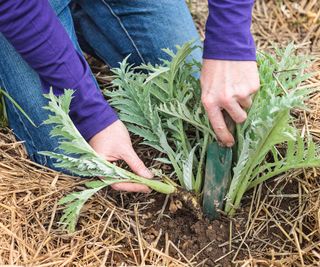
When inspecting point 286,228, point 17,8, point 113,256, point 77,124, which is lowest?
point 286,228

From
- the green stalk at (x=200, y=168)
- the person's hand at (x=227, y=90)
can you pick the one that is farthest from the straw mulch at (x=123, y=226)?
the person's hand at (x=227, y=90)

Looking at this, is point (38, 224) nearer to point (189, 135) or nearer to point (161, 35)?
point (189, 135)

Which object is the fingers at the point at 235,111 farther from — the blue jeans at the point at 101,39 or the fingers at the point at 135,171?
the blue jeans at the point at 101,39

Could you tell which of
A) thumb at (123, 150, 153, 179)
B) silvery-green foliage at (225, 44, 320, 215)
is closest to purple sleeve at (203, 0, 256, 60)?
silvery-green foliage at (225, 44, 320, 215)

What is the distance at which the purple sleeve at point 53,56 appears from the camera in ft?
5.21

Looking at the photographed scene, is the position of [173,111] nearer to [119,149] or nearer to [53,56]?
[119,149]

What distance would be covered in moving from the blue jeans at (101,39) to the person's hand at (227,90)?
53 cm

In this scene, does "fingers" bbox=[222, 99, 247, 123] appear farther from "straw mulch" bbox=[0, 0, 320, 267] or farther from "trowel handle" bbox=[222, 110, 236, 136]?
"straw mulch" bbox=[0, 0, 320, 267]

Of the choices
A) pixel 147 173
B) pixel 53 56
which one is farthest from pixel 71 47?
pixel 147 173

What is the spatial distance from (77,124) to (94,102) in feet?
0.31

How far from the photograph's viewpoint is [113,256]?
5.10ft

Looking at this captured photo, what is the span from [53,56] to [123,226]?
56 cm

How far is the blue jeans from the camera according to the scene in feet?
6.13

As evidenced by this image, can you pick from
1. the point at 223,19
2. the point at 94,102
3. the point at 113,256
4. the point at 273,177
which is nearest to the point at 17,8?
the point at 94,102
